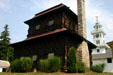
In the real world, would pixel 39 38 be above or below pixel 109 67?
above

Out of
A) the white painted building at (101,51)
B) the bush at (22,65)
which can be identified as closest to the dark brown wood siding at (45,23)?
the bush at (22,65)

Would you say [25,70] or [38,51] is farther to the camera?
[38,51]

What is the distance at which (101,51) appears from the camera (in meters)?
43.8

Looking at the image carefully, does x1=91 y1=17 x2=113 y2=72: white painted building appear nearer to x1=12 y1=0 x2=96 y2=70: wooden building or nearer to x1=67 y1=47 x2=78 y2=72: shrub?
x1=12 y1=0 x2=96 y2=70: wooden building

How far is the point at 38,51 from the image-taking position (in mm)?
17547

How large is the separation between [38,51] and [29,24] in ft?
21.5

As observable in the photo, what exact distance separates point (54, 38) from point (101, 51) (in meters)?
31.8

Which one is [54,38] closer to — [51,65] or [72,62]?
[72,62]

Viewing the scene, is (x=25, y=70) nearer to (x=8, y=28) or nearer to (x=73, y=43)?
(x=73, y=43)

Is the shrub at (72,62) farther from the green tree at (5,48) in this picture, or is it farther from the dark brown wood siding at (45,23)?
the green tree at (5,48)

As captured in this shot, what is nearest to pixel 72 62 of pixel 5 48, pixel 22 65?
pixel 22 65

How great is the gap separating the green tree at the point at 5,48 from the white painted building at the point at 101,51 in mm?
23389

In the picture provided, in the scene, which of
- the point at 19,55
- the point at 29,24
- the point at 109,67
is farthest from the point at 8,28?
the point at 109,67

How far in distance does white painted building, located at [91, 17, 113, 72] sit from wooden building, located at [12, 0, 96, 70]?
58.5ft
